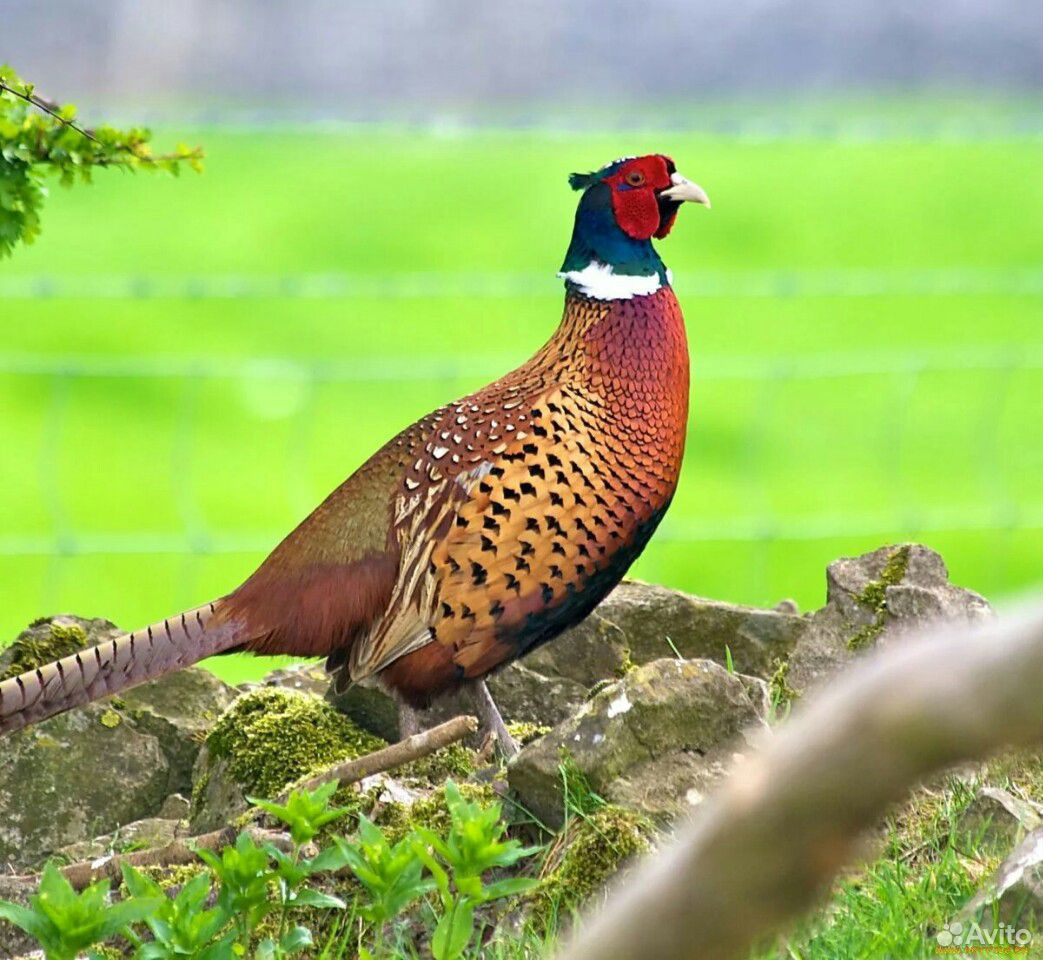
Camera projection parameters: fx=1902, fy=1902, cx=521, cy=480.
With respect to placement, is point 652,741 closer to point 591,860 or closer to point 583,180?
point 591,860

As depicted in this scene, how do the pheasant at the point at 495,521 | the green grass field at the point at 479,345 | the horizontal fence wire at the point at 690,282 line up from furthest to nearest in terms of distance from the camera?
the green grass field at the point at 479,345, the horizontal fence wire at the point at 690,282, the pheasant at the point at 495,521

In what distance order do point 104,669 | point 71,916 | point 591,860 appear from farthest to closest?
point 104,669
point 591,860
point 71,916

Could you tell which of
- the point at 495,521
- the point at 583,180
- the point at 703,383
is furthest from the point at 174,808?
the point at 703,383

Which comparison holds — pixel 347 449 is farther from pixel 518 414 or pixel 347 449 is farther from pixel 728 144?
pixel 518 414

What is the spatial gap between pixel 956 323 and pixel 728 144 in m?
4.98

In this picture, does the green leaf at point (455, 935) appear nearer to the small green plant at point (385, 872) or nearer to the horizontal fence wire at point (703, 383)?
the small green plant at point (385, 872)

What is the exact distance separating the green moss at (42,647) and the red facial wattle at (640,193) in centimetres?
166

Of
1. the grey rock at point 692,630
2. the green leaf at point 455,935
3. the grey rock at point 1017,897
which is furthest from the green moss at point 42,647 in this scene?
the grey rock at point 1017,897

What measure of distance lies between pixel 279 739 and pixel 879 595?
139 cm

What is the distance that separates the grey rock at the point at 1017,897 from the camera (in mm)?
2990

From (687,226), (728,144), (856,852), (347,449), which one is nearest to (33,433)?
(347,449)

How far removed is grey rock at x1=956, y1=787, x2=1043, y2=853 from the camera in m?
3.49

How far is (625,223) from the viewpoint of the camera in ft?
14.1

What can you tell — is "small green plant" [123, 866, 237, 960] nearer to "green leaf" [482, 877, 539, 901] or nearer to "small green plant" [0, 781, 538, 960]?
"small green plant" [0, 781, 538, 960]
